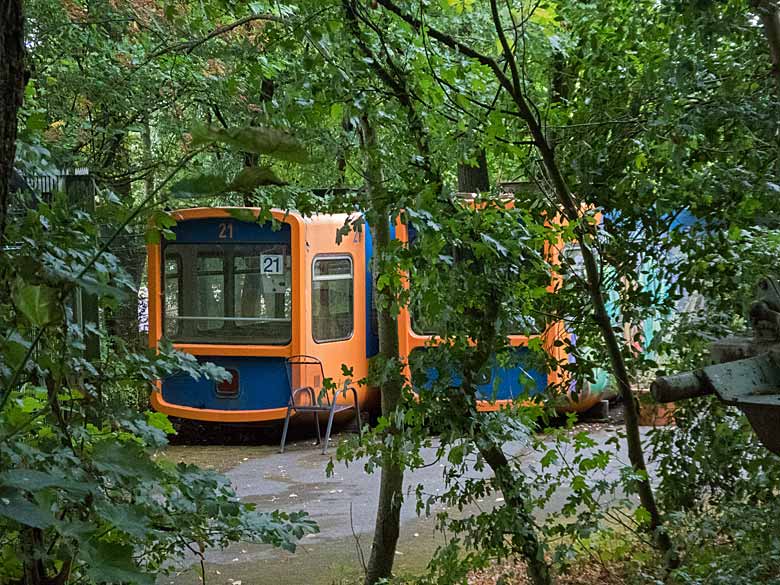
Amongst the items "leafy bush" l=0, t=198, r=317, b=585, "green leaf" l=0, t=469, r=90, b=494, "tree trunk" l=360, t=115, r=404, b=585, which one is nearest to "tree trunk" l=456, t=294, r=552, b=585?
"tree trunk" l=360, t=115, r=404, b=585

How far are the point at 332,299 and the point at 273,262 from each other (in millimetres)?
949

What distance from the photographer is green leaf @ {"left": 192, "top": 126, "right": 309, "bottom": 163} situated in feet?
4.99

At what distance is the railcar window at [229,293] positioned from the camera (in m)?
11.8

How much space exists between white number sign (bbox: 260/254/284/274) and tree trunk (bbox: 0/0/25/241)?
33.0ft

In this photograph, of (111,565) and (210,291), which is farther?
(210,291)

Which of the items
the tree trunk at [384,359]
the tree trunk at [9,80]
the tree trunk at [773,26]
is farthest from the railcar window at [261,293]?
the tree trunk at [9,80]

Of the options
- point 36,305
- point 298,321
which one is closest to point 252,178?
point 36,305

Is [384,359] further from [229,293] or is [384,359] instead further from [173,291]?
[173,291]

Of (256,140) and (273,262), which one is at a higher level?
(273,262)

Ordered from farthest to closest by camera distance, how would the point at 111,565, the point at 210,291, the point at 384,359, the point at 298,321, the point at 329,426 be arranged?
the point at 210,291, the point at 298,321, the point at 329,426, the point at 384,359, the point at 111,565

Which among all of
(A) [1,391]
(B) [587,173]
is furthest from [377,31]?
(A) [1,391]

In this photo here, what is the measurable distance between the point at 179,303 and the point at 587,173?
841 centimetres

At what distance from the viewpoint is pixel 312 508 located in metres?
8.71

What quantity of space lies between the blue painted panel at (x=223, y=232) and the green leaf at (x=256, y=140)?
10.1 metres
